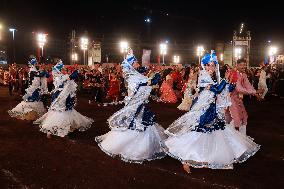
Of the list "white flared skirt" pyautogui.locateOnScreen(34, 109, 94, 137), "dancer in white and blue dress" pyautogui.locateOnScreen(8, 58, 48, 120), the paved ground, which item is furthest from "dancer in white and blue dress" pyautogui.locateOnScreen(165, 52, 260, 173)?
"dancer in white and blue dress" pyautogui.locateOnScreen(8, 58, 48, 120)

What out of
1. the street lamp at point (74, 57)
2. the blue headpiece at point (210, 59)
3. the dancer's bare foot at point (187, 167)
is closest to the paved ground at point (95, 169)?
the dancer's bare foot at point (187, 167)

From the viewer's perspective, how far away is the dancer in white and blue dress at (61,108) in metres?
9.10

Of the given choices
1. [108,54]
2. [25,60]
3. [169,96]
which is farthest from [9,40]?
[169,96]

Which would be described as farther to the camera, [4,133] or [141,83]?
[4,133]

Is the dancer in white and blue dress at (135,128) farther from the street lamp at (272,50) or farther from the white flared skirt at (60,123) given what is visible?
the street lamp at (272,50)

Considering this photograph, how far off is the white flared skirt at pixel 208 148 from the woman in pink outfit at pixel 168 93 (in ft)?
38.3

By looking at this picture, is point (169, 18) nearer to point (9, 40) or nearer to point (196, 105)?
point (9, 40)

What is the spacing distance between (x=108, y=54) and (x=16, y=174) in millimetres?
35319

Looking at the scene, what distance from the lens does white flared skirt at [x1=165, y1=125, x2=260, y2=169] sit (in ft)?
20.1

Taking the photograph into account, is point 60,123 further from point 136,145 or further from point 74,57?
point 74,57

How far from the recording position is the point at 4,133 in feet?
32.0

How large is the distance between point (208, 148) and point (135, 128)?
1.63 metres

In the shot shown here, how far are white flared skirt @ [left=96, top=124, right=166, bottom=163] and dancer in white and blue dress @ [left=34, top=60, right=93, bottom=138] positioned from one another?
225 centimetres

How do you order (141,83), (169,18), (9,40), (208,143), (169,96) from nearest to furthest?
(208,143), (141,83), (169,96), (9,40), (169,18)
